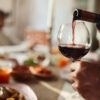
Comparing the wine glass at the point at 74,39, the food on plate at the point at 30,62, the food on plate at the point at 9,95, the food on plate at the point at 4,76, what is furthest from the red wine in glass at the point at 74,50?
the food on plate at the point at 30,62

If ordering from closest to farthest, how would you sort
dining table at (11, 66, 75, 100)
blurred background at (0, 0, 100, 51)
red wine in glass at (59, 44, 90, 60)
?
red wine in glass at (59, 44, 90, 60) → dining table at (11, 66, 75, 100) → blurred background at (0, 0, 100, 51)

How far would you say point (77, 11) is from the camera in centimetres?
92

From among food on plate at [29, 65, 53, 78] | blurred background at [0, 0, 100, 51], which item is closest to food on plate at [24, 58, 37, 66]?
food on plate at [29, 65, 53, 78]

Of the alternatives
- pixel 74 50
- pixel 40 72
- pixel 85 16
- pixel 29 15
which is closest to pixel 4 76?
pixel 40 72

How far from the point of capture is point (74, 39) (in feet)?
3.34

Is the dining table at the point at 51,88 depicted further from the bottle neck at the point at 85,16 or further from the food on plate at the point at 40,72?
the bottle neck at the point at 85,16

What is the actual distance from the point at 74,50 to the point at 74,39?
43 mm

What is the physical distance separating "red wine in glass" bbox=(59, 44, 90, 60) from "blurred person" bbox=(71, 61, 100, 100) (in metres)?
0.06

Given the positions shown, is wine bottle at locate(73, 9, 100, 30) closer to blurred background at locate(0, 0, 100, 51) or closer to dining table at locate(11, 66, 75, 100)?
dining table at locate(11, 66, 75, 100)

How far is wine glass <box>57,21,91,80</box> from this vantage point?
100 centimetres

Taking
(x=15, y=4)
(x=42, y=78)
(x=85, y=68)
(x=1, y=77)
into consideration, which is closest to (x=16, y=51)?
(x=42, y=78)

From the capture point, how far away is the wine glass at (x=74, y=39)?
3.30 ft

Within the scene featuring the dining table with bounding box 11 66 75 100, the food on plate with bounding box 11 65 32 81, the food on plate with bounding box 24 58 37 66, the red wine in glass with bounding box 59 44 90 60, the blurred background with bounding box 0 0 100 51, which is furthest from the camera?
the blurred background with bounding box 0 0 100 51

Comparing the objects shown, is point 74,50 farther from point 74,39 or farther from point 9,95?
point 9,95
